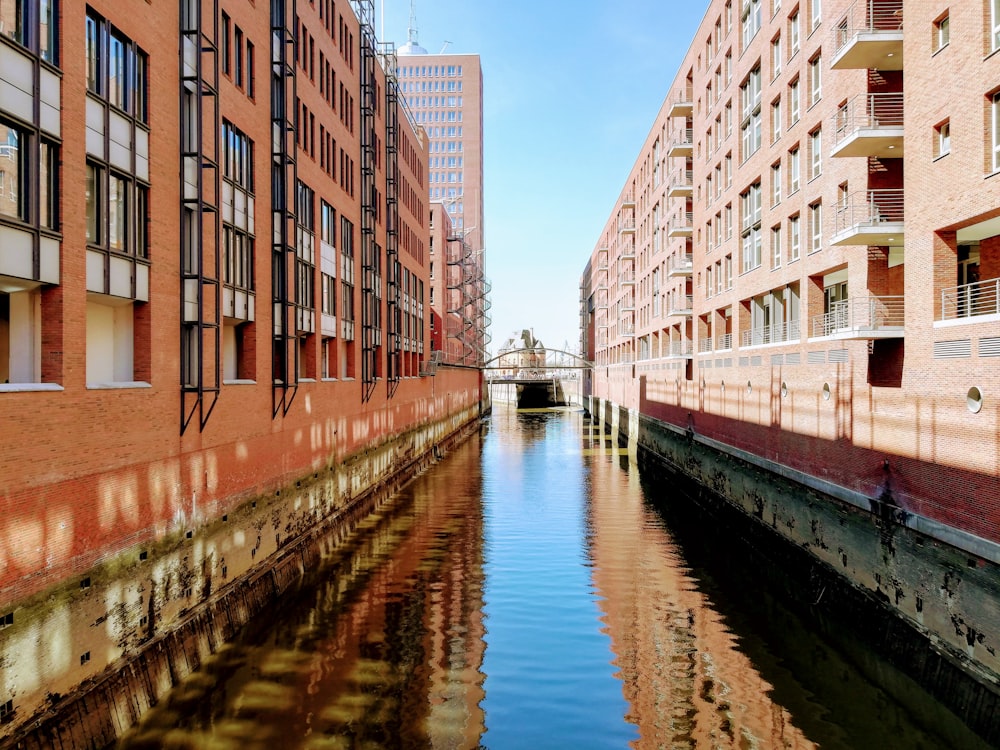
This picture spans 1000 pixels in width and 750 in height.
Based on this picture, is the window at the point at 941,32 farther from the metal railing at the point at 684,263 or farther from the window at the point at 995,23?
the metal railing at the point at 684,263

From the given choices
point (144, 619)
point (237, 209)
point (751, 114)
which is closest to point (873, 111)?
point (751, 114)

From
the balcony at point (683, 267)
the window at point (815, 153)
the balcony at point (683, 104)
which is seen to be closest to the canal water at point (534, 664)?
the window at point (815, 153)

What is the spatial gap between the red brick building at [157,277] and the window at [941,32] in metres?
14.6

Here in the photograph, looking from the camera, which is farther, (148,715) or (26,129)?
(148,715)

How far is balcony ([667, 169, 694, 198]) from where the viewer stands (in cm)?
3831

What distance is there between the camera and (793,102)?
23.1 metres

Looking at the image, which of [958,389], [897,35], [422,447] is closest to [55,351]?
Answer: [958,389]

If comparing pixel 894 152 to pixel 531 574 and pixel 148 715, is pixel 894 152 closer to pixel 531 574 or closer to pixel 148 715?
pixel 531 574

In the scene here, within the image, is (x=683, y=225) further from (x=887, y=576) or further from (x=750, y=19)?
(x=887, y=576)

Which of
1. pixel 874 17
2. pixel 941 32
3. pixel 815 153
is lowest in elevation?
pixel 941 32

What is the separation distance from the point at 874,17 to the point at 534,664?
16733 mm

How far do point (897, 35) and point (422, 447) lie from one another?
31.3m

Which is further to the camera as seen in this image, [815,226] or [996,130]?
[815,226]

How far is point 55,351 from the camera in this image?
9430 millimetres
